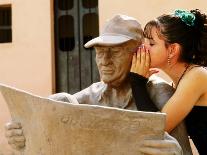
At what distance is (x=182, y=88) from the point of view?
8.21ft

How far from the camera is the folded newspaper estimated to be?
220cm

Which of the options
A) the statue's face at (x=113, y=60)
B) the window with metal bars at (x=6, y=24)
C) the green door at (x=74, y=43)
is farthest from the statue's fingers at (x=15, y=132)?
the window with metal bars at (x=6, y=24)

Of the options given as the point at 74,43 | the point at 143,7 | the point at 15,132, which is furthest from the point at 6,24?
the point at 15,132

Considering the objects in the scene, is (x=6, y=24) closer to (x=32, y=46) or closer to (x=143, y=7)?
(x=32, y=46)

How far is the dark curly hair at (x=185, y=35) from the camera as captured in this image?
2.55 meters

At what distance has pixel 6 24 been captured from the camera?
1092 cm

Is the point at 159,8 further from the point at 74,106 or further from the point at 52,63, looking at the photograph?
the point at 74,106

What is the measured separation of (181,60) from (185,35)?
0.29 ft

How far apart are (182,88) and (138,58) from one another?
178 mm

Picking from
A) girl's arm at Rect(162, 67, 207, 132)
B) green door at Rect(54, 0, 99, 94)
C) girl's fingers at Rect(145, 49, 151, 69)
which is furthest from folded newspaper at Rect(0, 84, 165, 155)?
green door at Rect(54, 0, 99, 94)

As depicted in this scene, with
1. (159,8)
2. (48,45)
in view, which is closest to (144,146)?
(159,8)

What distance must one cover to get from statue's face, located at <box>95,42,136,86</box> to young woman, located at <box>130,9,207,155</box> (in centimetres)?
3

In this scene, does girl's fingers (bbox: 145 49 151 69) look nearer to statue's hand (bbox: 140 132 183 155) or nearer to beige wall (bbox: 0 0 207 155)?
statue's hand (bbox: 140 132 183 155)

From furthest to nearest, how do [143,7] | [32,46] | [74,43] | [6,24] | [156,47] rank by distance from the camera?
[6,24], [32,46], [74,43], [143,7], [156,47]
